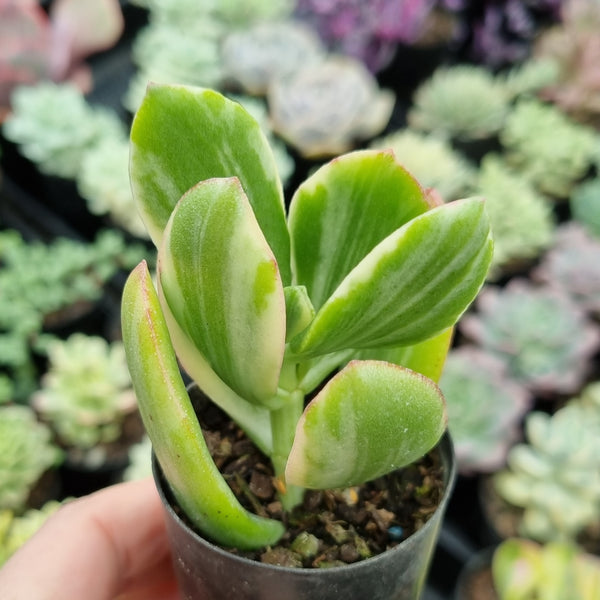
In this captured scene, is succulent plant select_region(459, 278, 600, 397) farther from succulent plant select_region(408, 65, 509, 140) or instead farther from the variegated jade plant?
the variegated jade plant

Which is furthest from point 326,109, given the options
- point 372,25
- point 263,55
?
A: point 372,25

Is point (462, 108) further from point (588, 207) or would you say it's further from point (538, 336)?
point (538, 336)

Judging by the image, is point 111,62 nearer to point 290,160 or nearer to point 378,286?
point 290,160

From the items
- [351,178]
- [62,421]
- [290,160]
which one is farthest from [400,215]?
[290,160]

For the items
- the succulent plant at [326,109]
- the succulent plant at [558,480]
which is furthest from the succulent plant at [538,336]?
the succulent plant at [326,109]

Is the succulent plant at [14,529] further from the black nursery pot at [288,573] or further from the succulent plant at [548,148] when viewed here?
the succulent plant at [548,148]

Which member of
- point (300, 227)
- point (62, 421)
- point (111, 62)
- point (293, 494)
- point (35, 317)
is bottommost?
point (62, 421)
